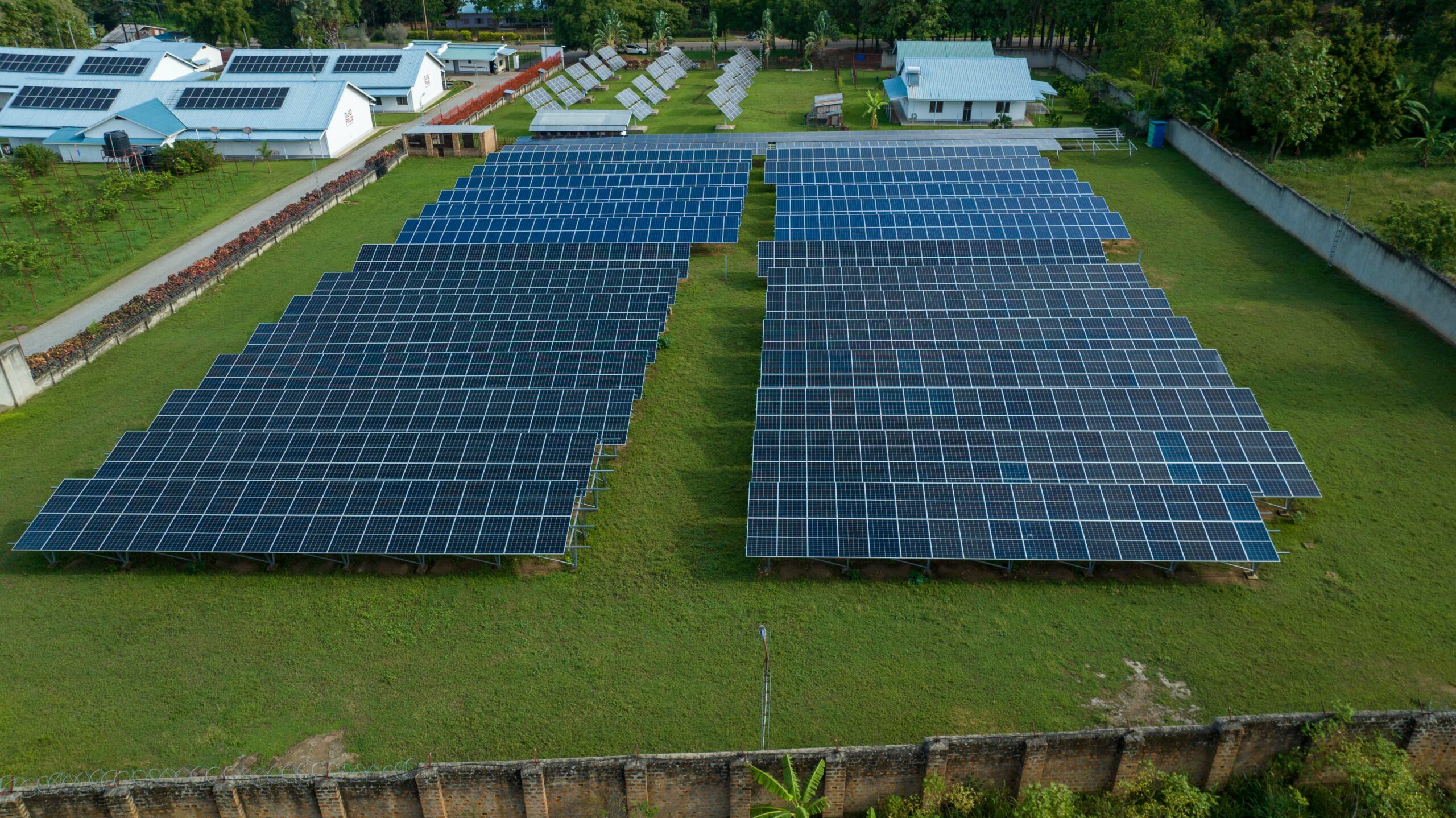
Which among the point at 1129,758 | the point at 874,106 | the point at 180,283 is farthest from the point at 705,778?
the point at 874,106

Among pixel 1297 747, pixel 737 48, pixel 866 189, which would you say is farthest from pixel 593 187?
pixel 737 48

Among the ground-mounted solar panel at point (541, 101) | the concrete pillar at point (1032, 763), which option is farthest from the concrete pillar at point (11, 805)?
the ground-mounted solar panel at point (541, 101)

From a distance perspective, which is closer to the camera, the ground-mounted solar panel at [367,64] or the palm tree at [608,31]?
the ground-mounted solar panel at [367,64]

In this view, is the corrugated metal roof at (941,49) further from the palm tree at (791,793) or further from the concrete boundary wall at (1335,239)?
the palm tree at (791,793)

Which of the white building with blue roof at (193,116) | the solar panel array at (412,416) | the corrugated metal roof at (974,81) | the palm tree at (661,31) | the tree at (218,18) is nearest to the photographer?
the solar panel array at (412,416)

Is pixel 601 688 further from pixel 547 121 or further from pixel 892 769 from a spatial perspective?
pixel 547 121

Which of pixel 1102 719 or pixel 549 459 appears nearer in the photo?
pixel 1102 719

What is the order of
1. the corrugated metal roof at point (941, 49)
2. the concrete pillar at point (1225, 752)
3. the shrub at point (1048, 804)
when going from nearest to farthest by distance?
the shrub at point (1048, 804), the concrete pillar at point (1225, 752), the corrugated metal roof at point (941, 49)
